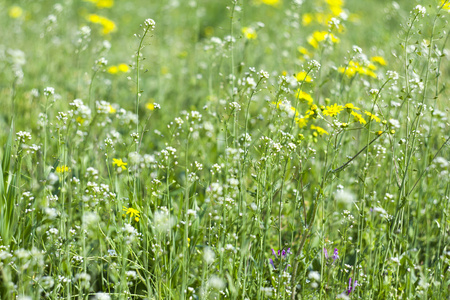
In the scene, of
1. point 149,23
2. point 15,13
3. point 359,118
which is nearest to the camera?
point 149,23

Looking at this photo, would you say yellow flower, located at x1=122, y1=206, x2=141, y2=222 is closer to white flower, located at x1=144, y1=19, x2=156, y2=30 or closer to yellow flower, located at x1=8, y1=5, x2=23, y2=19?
white flower, located at x1=144, y1=19, x2=156, y2=30

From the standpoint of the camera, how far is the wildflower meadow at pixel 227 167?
1.89 meters

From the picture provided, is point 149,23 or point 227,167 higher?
point 149,23

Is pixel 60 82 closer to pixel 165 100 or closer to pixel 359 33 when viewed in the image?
pixel 165 100

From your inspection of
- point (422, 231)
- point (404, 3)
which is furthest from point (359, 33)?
point (422, 231)

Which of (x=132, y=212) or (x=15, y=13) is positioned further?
(x=15, y=13)

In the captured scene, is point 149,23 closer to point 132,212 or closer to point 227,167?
point 227,167

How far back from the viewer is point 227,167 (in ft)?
6.98

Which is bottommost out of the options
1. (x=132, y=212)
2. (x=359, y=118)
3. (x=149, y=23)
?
(x=132, y=212)

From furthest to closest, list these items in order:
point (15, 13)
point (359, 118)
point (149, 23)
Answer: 1. point (15, 13)
2. point (359, 118)
3. point (149, 23)

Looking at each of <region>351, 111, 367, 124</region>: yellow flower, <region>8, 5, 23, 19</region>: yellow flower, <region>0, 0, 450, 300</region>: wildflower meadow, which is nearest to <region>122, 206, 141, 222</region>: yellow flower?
<region>0, 0, 450, 300</region>: wildflower meadow

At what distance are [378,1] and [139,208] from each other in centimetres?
1125

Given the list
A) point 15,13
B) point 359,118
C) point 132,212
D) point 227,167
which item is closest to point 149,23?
point 227,167

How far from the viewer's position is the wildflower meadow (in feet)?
6.21
